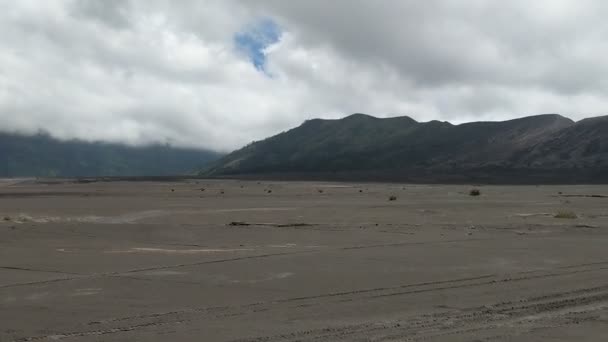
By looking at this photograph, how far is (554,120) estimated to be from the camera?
469ft

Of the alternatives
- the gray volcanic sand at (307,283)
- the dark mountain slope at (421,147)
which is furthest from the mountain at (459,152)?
the gray volcanic sand at (307,283)

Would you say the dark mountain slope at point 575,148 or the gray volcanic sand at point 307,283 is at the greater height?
the dark mountain slope at point 575,148

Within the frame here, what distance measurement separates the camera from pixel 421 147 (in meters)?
151

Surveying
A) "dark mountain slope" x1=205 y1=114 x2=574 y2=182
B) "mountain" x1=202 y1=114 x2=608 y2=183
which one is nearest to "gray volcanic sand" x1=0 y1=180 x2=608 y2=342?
"mountain" x1=202 y1=114 x2=608 y2=183

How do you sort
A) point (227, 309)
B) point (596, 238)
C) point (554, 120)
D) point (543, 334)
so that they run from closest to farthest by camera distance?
point (543, 334), point (227, 309), point (596, 238), point (554, 120)

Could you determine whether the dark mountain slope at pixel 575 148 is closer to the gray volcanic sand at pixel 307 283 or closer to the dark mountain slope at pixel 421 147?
the dark mountain slope at pixel 421 147

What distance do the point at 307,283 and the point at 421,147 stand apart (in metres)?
144

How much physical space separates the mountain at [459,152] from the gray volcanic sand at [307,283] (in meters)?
74.8

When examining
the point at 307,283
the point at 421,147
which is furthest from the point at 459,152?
the point at 307,283

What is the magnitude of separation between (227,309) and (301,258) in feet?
16.6

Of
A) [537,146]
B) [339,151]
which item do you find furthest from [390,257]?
[339,151]

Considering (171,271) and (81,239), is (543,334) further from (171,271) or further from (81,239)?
(81,239)

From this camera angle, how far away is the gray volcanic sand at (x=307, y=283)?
7672 mm

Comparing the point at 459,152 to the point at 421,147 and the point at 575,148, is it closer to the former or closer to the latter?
the point at 421,147
